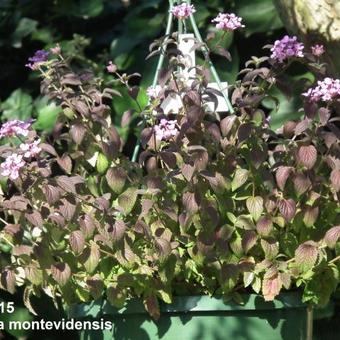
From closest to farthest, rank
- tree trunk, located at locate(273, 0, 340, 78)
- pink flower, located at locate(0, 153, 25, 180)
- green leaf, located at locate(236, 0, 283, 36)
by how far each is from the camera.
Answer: pink flower, located at locate(0, 153, 25, 180)
tree trunk, located at locate(273, 0, 340, 78)
green leaf, located at locate(236, 0, 283, 36)

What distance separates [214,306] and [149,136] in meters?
0.38

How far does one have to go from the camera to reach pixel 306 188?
197 cm

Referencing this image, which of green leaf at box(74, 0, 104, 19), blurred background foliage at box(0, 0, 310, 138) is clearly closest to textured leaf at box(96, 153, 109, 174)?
blurred background foliage at box(0, 0, 310, 138)

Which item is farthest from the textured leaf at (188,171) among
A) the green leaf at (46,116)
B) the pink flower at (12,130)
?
the green leaf at (46,116)

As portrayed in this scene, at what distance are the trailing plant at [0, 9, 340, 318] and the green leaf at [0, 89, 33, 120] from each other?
1.53 metres

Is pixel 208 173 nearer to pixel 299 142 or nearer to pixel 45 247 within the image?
pixel 299 142

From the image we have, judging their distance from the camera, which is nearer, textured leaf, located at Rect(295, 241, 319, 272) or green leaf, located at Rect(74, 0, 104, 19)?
textured leaf, located at Rect(295, 241, 319, 272)

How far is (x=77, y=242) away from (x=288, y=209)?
1.44ft

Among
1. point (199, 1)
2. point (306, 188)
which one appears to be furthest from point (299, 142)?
point (199, 1)

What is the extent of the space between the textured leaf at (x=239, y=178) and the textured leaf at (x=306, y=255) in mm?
187

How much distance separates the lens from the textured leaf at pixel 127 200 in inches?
79.9

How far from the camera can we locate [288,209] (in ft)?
6.43

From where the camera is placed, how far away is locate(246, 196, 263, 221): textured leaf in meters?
1.99

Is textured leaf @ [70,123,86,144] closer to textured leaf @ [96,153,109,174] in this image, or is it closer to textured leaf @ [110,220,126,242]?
textured leaf @ [96,153,109,174]
